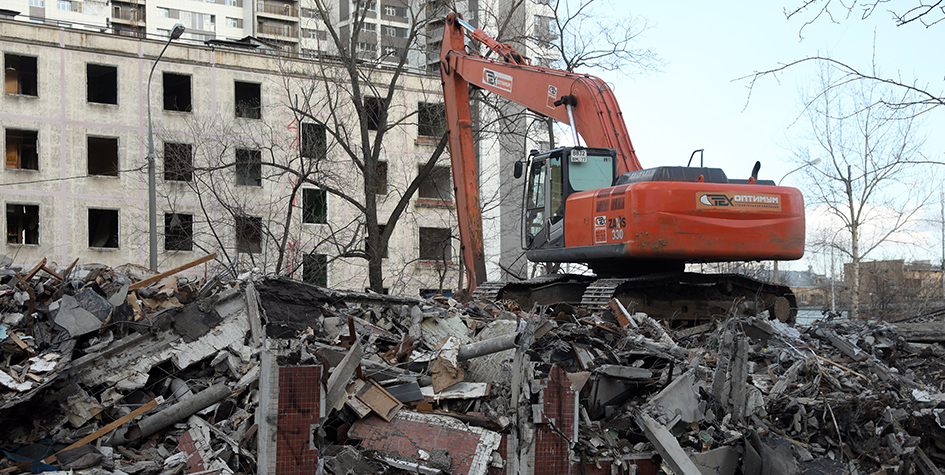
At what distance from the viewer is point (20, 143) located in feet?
98.0

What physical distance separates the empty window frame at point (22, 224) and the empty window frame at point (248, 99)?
850cm

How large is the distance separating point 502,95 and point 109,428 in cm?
937

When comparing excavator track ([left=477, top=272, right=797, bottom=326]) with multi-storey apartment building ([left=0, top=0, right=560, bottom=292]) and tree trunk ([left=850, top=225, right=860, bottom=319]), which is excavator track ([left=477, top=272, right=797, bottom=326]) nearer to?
multi-storey apartment building ([left=0, top=0, right=560, bottom=292])

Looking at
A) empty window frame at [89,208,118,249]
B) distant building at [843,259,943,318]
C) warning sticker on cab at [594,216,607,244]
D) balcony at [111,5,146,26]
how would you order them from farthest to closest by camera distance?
1. balcony at [111,5,146,26]
2. empty window frame at [89,208,118,249]
3. distant building at [843,259,943,318]
4. warning sticker on cab at [594,216,607,244]

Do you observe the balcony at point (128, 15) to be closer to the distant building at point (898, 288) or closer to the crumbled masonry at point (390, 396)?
the distant building at point (898, 288)

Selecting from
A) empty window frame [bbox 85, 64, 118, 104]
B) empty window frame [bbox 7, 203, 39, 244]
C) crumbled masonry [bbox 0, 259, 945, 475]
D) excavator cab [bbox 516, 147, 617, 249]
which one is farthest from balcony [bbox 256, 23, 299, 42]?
crumbled masonry [bbox 0, 259, 945, 475]

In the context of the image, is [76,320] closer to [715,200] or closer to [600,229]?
[600,229]

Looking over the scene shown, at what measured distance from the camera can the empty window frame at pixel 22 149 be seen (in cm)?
2962

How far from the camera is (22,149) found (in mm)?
30000

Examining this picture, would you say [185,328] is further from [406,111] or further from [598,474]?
[406,111]

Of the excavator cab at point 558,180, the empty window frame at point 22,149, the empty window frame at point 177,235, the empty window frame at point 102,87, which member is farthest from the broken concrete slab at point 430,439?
the empty window frame at point 102,87

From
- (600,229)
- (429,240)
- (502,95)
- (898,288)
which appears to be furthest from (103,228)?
(898,288)

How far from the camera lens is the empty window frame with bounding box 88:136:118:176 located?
31000mm

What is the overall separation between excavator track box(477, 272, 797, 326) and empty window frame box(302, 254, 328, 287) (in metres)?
7.30
